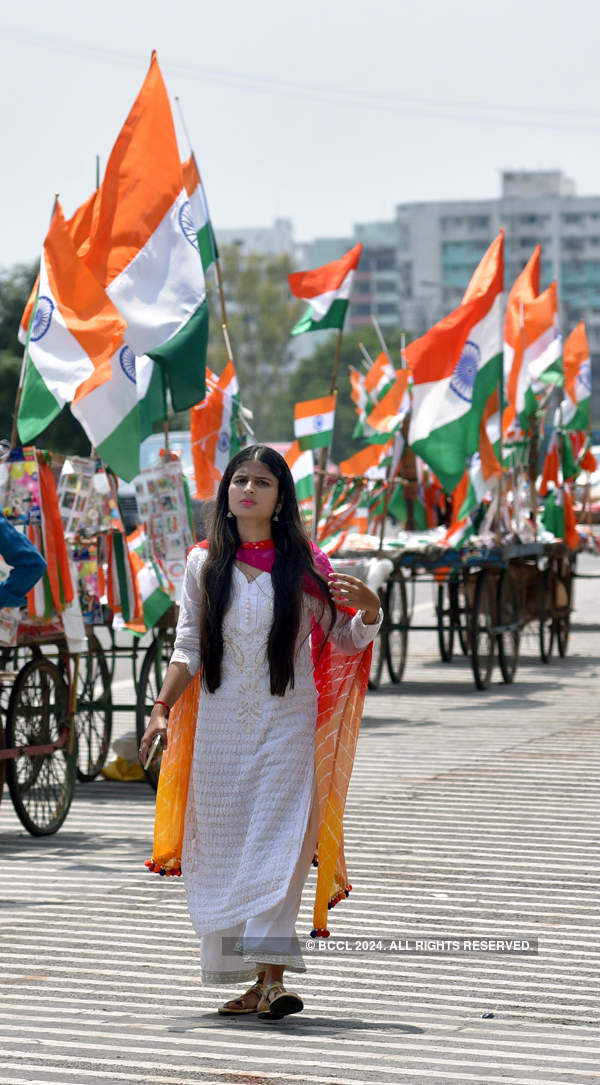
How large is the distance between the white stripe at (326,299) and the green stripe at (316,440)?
79cm

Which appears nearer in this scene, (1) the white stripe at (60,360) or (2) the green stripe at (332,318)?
(1) the white stripe at (60,360)

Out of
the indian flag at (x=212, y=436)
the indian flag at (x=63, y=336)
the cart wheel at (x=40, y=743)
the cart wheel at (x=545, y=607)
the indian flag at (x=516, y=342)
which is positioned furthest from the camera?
the cart wheel at (x=545, y=607)

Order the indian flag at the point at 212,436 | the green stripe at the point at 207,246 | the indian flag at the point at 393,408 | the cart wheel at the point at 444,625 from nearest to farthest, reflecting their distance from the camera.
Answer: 1. the green stripe at the point at 207,246
2. the indian flag at the point at 212,436
3. the indian flag at the point at 393,408
4. the cart wheel at the point at 444,625

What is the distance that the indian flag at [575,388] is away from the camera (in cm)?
1738

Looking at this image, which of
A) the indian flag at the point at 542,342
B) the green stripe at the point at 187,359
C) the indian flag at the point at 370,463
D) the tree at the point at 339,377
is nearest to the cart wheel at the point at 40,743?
the green stripe at the point at 187,359

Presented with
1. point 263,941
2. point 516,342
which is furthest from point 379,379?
point 263,941

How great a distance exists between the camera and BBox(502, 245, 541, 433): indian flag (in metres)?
15.5

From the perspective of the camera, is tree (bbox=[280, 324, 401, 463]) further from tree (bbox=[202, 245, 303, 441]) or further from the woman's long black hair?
the woman's long black hair

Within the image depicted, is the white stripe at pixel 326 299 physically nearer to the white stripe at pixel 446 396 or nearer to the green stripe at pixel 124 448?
the white stripe at pixel 446 396

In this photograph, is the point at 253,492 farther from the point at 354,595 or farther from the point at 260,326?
the point at 260,326

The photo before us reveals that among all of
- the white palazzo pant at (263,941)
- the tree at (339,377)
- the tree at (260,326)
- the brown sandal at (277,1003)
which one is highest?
the tree at (260,326)

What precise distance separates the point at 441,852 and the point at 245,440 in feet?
13.8

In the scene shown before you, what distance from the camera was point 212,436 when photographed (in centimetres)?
1105

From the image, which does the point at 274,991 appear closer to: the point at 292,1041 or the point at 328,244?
the point at 292,1041
